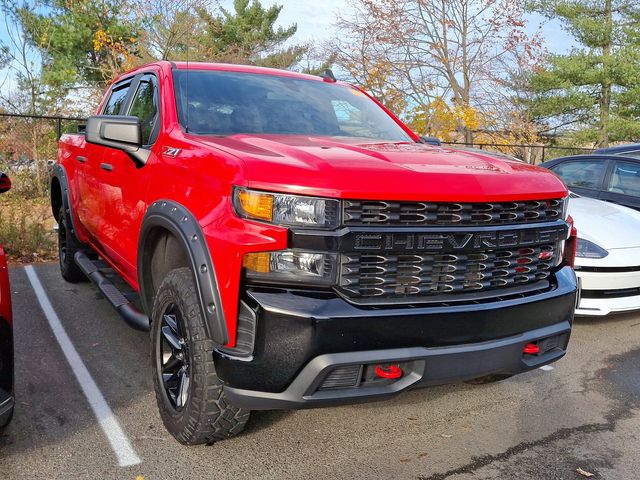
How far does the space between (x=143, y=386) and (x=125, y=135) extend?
152 centimetres

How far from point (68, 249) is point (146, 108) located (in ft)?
8.29

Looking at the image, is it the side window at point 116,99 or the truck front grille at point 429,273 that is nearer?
the truck front grille at point 429,273

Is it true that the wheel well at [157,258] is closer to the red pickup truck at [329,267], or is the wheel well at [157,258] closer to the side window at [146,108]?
the red pickup truck at [329,267]

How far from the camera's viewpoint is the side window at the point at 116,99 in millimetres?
4586

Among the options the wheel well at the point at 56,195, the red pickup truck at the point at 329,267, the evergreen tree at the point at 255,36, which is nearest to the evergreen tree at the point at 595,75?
the evergreen tree at the point at 255,36

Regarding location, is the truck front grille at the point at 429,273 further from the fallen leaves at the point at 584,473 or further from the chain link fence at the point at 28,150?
the chain link fence at the point at 28,150

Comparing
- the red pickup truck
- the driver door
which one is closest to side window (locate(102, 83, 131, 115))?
the driver door

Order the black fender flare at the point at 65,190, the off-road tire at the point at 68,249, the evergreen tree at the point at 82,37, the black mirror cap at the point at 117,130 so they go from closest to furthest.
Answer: the black mirror cap at the point at 117,130
the black fender flare at the point at 65,190
the off-road tire at the point at 68,249
the evergreen tree at the point at 82,37

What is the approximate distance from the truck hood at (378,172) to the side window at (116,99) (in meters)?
1.92

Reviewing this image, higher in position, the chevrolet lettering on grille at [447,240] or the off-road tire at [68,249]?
the chevrolet lettering on grille at [447,240]

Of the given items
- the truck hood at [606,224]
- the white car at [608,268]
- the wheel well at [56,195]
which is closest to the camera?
the white car at [608,268]

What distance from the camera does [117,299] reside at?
12.5 ft

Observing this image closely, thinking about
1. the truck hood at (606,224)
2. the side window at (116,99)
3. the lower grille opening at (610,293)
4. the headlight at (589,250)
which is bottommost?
the lower grille opening at (610,293)

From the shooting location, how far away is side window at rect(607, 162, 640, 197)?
6598mm
